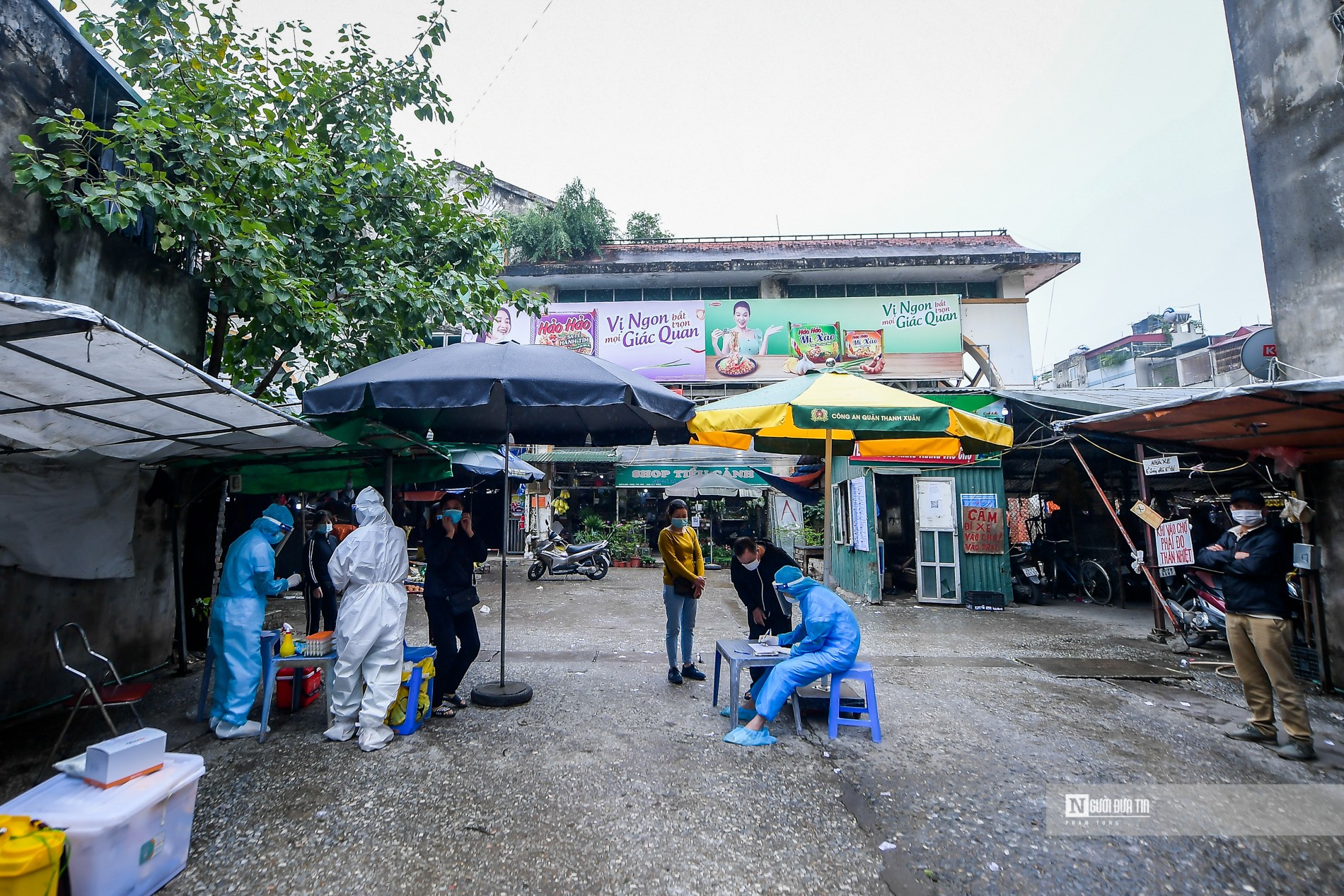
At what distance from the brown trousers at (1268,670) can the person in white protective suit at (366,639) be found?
5.84 metres

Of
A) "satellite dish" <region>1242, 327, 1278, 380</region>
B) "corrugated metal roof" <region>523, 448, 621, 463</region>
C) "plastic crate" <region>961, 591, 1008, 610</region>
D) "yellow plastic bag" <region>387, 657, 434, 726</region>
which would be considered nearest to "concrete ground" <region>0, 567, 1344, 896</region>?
"yellow plastic bag" <region>387, 657, 434, 726</region>

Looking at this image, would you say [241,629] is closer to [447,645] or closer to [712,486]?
[447,645]

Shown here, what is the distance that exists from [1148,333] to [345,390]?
36735 mm

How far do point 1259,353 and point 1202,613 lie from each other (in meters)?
3.06

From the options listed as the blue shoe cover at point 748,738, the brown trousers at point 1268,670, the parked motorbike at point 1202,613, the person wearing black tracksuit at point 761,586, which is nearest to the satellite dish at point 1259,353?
the parked motorbike at point 1202,613

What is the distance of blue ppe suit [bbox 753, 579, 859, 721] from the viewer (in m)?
4.18

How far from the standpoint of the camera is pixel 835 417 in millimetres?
4656

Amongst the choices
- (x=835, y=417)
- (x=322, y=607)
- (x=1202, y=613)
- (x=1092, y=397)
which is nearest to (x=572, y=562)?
(x=322, y=607)

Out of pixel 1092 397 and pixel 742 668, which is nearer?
pixel 742 668

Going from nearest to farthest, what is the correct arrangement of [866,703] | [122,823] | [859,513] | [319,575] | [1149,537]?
[122,823], [866,703], [319,575], [1149,537], [859,513]

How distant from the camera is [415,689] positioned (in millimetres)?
4414

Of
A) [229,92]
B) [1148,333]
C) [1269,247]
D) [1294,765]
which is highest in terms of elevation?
[1148,333]

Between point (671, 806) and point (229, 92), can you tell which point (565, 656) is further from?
point (229, 92)

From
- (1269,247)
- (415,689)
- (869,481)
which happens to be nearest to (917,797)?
(415,689)
